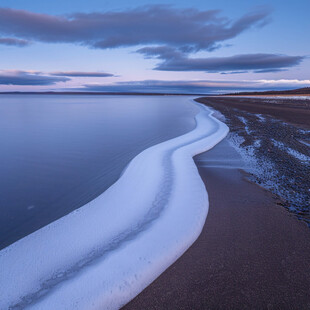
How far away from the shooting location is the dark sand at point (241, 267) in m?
1.89

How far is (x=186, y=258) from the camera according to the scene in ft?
7.90

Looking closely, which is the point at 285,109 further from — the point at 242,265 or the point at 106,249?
the point at 106,249

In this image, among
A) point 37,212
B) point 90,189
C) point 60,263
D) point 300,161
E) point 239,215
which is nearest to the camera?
point 60,263

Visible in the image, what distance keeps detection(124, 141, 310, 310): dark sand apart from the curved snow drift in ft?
0.61

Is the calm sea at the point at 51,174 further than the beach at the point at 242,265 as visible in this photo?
Yes

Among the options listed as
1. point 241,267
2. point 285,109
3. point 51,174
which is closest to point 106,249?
point 241,267

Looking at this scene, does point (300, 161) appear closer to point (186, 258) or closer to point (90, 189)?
point (186, 258)

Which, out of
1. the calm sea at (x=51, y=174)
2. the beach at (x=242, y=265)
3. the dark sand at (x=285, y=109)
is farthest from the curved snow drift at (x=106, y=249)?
the dark sand at (x=285, y=109)

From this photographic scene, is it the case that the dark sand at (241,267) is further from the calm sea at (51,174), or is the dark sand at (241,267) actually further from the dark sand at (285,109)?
the dark sand at (285,109)

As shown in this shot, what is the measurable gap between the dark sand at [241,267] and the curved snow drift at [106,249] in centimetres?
18

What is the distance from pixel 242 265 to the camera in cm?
Answer: 227

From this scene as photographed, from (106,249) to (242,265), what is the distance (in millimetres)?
1531

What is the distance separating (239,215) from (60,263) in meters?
2.49

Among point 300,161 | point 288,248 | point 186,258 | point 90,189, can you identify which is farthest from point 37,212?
point 300,161
